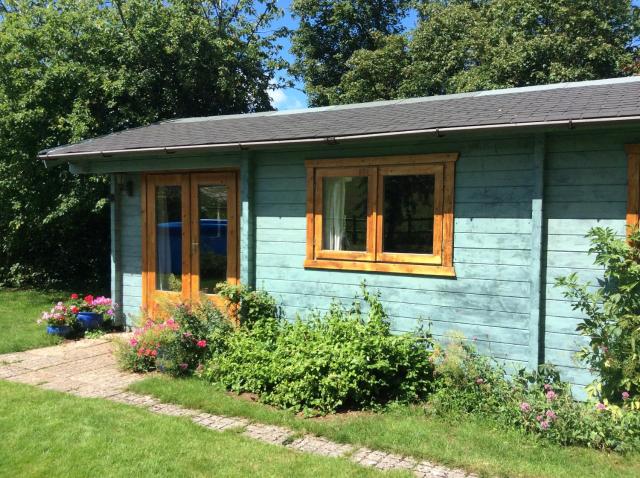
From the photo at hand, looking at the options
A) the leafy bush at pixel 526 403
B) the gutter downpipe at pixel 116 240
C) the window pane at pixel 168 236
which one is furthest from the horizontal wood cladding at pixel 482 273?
the gutter downpipe at pixel 116 240

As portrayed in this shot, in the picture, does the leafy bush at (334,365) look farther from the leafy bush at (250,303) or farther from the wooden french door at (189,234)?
the wooden french door at (189,234)

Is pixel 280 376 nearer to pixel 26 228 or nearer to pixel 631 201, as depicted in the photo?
pixel 631 201

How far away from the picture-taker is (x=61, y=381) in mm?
5988

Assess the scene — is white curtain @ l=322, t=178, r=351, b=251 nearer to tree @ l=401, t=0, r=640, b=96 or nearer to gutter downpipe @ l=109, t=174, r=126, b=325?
gutter downpipe @ l=109, t=174, r=126, b=325

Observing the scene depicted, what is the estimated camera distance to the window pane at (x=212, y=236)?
24.9 ft

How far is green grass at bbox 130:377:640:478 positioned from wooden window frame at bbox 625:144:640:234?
194 cm

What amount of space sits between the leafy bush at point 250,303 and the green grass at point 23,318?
9.95 ft

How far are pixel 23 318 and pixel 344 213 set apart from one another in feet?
21.5

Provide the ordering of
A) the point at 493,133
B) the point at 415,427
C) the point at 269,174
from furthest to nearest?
the point at 269,174, the point at 493,133, the point at 415,427

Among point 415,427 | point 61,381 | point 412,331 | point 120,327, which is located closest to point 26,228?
point 120,327

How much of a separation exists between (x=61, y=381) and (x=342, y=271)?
10.9 ft

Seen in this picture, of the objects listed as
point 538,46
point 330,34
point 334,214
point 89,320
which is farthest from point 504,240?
point 330,34

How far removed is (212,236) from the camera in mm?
7695

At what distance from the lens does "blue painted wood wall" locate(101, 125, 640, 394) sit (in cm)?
489
